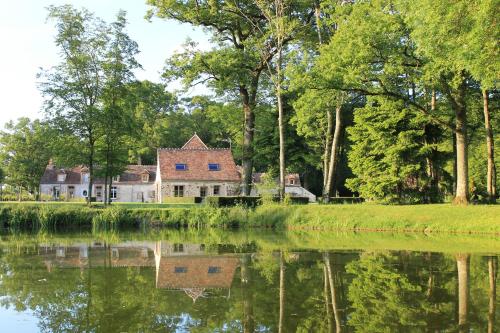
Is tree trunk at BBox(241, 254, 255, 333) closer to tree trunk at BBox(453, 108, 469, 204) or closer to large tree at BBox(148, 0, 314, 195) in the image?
tree trunk at BBox(453, 108, 469, 204)

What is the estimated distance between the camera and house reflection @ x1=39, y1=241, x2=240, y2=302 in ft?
34.2

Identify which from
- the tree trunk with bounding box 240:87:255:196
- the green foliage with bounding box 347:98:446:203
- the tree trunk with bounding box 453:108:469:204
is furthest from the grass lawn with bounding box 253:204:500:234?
the tree trunk with bounding box 240:87:255:196

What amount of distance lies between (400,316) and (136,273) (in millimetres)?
6374

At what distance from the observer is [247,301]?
878 cm

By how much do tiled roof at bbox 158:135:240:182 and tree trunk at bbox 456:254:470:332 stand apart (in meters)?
32.5

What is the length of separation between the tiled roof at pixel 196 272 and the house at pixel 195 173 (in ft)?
97.9

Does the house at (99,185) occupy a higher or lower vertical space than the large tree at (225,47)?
lower

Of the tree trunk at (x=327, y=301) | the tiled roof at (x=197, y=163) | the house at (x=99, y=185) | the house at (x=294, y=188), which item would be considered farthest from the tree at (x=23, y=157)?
the tree trunk at (x=327, y=301)

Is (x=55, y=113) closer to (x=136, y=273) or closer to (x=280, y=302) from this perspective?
(x=136, y=273)

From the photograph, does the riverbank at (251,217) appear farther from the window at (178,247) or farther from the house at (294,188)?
the house at (294,188)

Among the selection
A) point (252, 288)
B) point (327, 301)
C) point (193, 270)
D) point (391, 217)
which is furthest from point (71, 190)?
point (327, 301)

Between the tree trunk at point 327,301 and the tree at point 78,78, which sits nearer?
the tree trunk at point 327,301

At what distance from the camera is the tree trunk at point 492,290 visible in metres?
7.15

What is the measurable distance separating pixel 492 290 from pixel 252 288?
14.4 feet
